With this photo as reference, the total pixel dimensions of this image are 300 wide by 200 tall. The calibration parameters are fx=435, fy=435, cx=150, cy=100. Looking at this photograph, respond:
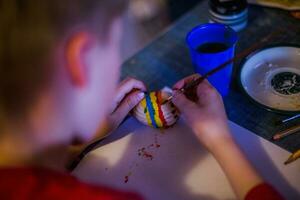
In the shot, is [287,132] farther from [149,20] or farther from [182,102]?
[149,20]

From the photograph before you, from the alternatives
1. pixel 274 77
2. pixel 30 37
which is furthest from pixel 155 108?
pixel 30 37

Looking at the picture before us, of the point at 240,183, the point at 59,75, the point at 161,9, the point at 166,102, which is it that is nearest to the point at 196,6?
the point at 161,9

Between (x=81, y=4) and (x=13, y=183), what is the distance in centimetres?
22

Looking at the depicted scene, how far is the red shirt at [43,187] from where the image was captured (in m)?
0.50

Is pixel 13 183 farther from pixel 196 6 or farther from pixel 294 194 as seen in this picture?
pixel 196 6

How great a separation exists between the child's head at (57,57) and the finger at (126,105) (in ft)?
0.76

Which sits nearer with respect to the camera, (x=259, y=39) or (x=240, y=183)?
(x=240, y=183)

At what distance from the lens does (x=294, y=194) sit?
646 mm

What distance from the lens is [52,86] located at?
47cm

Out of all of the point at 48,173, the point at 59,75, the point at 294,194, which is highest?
the point at 59,75

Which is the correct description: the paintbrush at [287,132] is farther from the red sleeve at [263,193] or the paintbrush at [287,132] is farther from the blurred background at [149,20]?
the blurred background at [149,20]

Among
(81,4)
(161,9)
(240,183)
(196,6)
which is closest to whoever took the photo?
(81,4)

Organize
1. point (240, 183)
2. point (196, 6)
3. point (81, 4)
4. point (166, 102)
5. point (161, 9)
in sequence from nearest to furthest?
point (81, 4) < point (240, 183) < point (166, 102) < point (196, 6) < point (161, 9)

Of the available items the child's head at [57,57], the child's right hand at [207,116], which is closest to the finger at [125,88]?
the child's right hand at [207,116]
